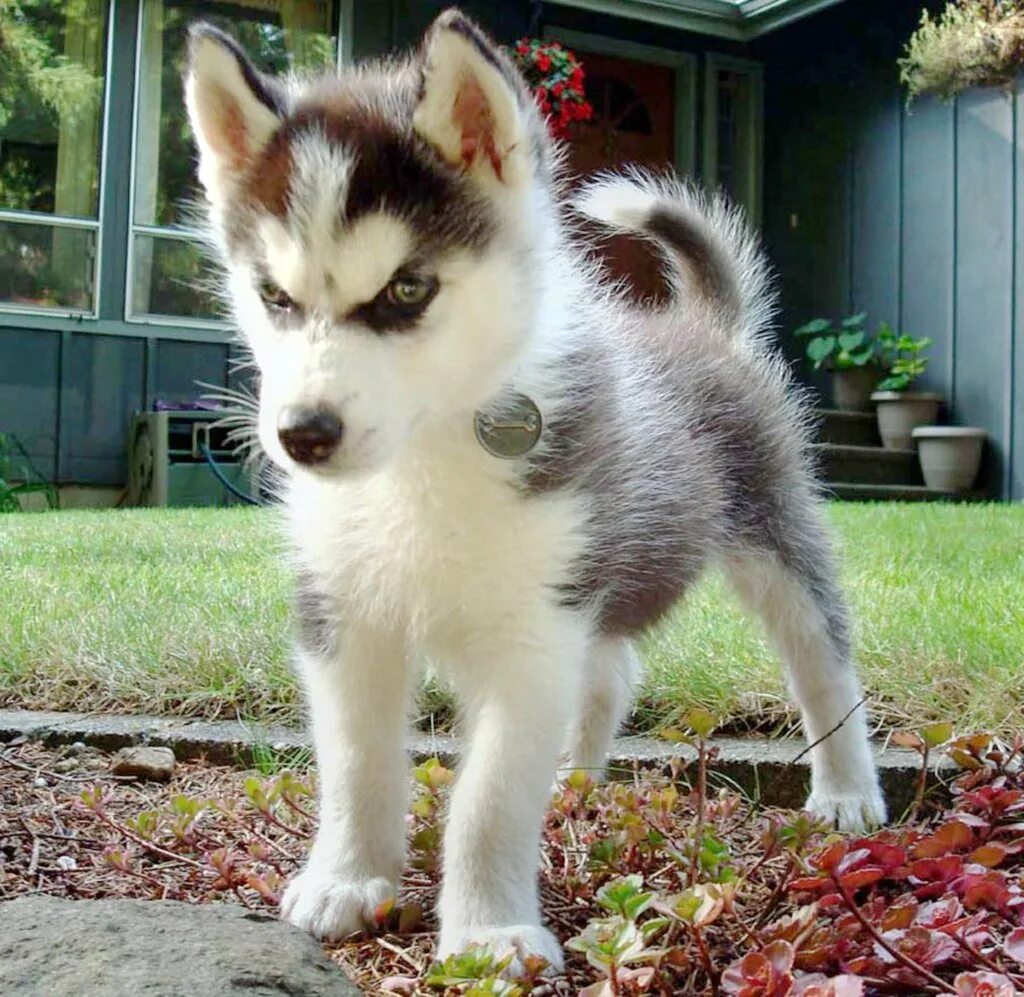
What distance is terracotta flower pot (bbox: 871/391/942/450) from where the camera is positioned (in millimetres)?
10602

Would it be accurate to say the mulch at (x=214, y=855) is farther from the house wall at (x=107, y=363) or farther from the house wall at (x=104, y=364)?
the house wall at (x=104, y=364)

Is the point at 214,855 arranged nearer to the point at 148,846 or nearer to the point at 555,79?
the point at 148,846

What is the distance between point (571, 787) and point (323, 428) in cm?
83

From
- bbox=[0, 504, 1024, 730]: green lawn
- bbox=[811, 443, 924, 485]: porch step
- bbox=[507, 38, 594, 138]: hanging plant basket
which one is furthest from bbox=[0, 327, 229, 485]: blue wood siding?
bbox=[0, 504, 1024, 730]: green lawn

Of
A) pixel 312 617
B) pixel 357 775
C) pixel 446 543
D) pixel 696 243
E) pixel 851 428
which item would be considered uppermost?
pixel 851 428

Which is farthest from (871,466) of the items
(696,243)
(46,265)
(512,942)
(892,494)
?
(512,942)

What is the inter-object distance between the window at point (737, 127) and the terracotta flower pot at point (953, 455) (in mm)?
3321

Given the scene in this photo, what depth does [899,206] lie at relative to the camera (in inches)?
445

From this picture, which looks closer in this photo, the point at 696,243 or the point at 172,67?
the point at 696,243

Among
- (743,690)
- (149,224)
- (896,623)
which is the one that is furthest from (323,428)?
(149,224)

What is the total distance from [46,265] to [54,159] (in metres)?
0.83

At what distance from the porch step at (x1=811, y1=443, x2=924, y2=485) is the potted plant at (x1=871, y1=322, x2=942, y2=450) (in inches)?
4.8

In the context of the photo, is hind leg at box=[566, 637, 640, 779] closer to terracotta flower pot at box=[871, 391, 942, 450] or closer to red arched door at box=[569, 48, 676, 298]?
terracotta flower pot at box=[871, 391, 942, 450]

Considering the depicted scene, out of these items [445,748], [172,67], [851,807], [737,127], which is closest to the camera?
[851,807]
